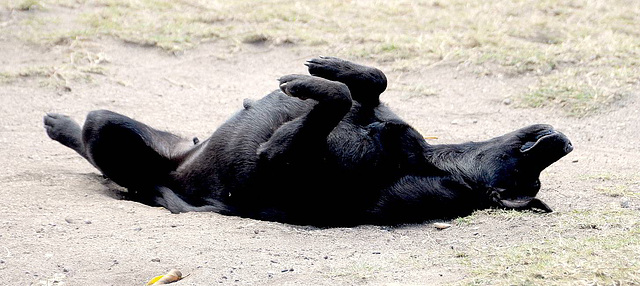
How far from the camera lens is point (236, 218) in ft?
14.7

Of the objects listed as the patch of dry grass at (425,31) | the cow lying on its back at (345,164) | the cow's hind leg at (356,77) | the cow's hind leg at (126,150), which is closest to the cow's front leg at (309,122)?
the cow lying on its back at (345,164)

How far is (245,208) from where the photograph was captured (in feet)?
15.0

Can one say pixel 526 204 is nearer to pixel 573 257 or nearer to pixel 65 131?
pixel 573 257

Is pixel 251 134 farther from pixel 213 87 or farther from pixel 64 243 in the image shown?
pixel 213 87

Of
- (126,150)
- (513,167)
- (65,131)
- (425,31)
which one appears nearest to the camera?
(513,167)

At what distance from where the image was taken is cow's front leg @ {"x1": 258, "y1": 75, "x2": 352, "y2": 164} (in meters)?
4.22

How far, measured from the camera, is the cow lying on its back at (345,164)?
4355mm

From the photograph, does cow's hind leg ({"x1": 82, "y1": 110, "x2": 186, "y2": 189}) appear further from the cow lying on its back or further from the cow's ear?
the cow's ear

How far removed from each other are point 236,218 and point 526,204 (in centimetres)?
167

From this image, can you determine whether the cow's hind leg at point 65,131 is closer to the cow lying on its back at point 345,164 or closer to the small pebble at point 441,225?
the cow lying on its back at point 345,164

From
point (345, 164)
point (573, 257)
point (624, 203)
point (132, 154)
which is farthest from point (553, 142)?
point (132, 154)

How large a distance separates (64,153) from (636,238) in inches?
164

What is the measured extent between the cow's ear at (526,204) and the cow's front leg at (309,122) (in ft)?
3.60

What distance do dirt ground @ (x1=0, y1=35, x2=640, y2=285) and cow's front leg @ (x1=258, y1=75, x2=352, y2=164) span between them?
16.4 inches
